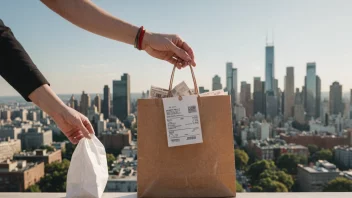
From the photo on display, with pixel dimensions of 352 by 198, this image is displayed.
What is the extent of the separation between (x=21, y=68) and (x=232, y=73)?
45646 millimetres

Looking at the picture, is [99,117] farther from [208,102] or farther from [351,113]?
[208,102]

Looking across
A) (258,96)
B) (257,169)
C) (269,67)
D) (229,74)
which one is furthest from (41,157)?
(269,67)

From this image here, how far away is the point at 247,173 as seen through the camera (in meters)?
19.8

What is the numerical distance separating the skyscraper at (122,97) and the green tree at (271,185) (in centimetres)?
2203

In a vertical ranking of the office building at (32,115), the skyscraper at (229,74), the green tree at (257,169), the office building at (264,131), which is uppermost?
the skyscraper at (229,74)

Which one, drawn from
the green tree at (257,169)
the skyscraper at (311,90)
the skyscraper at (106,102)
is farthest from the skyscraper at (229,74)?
the green tree at (257,169)

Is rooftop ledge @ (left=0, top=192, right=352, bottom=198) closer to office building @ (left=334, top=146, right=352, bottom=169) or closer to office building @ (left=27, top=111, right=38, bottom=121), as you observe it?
office building @ (left=334, top=146, right=352, bottom=169)

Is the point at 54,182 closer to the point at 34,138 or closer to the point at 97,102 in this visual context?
the point at 34,138

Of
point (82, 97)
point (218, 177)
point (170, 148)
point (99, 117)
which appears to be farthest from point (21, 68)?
point (82, 97)

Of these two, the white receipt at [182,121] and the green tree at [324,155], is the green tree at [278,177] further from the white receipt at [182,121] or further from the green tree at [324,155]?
the white receipt at [182,121]

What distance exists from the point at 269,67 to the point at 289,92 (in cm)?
1147

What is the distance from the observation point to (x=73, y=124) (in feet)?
2.59

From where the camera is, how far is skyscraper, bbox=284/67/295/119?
123 feet

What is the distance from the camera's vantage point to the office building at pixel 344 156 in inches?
842
